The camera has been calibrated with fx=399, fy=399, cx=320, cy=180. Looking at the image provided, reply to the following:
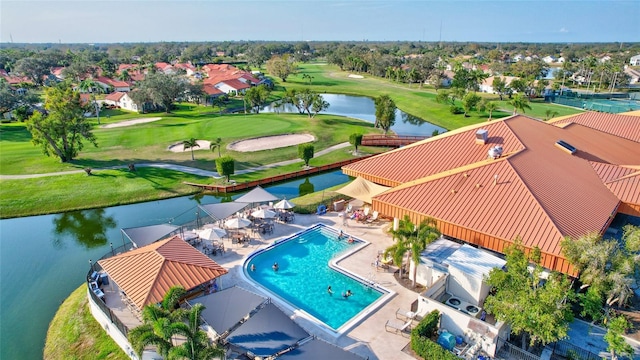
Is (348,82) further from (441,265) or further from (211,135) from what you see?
(441,265)

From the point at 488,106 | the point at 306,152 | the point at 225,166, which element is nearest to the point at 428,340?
the point at 225,166

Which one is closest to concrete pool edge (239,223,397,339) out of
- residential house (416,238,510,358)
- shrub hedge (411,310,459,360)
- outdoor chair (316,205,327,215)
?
residential house (416,238,510,358)

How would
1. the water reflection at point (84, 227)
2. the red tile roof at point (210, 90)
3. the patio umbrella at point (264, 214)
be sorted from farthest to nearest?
the red tile roof at point (210, 90) < the water reflection at point (84, 227) < the patio umbrella at point (264, 214)

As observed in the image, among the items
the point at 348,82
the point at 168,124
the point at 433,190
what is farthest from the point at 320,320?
the point at 348,82

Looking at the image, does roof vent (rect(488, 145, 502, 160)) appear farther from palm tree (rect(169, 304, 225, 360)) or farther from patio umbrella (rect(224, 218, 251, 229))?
palm tree (rect(169, 304, 225, 360))

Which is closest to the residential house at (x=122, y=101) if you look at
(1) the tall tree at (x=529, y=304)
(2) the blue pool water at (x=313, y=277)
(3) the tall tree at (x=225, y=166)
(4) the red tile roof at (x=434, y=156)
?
(3) the tall tree at (x=225, y=166)

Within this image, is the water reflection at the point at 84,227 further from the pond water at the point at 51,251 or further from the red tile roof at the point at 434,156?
the red tile roof at the point at 434,156
